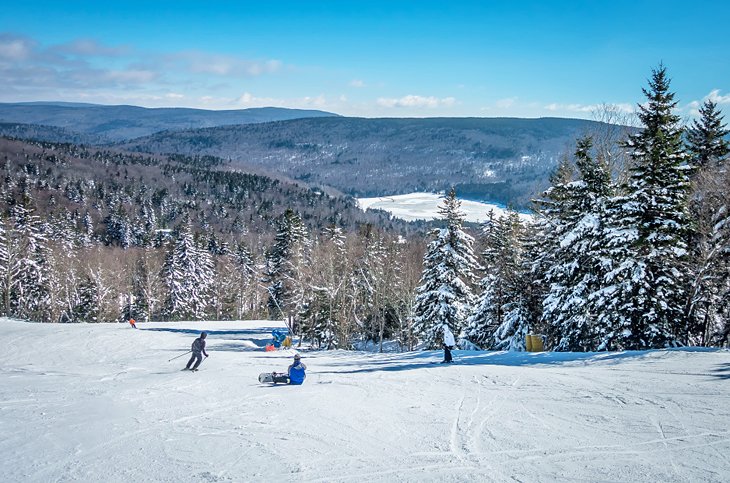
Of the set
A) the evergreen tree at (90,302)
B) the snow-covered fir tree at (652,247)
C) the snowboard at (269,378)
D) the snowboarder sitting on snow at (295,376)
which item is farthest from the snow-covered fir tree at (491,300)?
the evergreen tree at (90,302)

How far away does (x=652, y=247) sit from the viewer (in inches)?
790

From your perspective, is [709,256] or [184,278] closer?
[709,256]

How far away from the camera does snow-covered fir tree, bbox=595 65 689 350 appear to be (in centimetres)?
1981

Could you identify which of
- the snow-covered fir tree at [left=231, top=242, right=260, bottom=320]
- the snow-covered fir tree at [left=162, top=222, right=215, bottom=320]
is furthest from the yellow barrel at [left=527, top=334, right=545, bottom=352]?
the snow-covered fir tree at [left=162, top=222, right=215, bottom=320]

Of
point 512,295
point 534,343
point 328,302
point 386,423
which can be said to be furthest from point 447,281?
point 386,423

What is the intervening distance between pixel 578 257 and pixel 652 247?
4.15 m

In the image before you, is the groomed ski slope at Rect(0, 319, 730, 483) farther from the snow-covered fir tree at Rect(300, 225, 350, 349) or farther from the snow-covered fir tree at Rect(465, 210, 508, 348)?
the snow-covered fir tree at Rect(300, 225, 350, 349)

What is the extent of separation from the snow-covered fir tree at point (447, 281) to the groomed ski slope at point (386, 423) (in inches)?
478

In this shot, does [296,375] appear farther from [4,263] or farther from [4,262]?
[4,263]

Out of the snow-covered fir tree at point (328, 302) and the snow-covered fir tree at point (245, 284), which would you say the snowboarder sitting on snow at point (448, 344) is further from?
the snow-covered fir tree at point (245, 284)

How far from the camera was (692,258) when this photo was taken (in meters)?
20.5

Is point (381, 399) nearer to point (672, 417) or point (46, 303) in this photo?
point (672, 417)

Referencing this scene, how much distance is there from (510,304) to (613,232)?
9.40 m

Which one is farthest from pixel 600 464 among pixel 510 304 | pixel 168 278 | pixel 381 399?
pixel 168 278
